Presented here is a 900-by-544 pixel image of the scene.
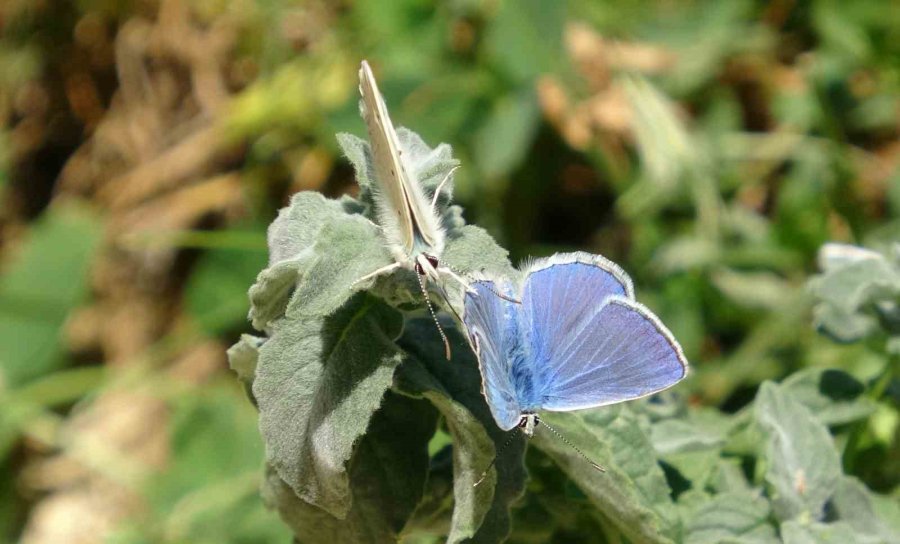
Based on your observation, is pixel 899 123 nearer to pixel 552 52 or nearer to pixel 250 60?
pixel 552 52

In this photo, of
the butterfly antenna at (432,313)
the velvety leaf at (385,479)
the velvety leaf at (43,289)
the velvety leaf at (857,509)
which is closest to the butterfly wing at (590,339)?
the butterfly antenna at (432,313)

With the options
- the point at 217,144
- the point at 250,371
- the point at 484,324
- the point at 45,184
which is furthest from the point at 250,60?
the point at 484,324

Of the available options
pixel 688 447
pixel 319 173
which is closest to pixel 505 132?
pixel 319 173

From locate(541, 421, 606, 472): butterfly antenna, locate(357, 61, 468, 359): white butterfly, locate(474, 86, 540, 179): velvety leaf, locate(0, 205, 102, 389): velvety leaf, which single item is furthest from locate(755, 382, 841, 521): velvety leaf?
locate(0, 205, 102, 389): velvety leaf

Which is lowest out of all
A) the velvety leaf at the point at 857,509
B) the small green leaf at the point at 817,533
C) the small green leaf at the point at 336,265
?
the velvety leaf at the point at 857,509

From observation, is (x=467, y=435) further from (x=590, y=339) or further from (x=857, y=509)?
(x=857, y=509)

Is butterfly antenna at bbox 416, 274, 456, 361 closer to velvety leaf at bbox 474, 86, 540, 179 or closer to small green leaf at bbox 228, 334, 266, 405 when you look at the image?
small green leaf at bbox 228, 334, 266, 405

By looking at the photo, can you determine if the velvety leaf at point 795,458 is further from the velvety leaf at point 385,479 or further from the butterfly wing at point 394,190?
the butterfly wing at point 394,190
